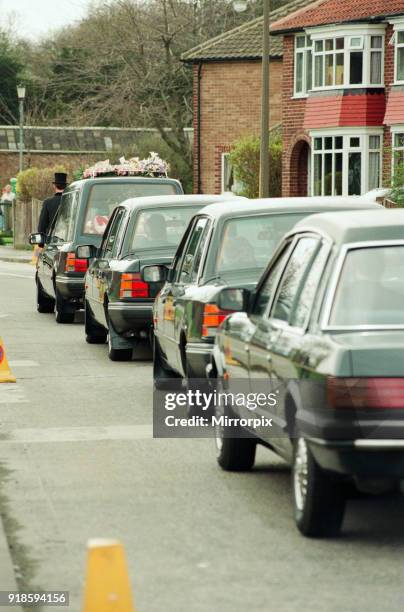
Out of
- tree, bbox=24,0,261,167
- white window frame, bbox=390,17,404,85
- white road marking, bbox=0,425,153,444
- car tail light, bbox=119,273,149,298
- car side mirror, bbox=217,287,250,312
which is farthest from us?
tree, bbox=24,0,261,167

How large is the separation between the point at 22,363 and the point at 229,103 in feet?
130

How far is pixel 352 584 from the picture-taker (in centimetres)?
621

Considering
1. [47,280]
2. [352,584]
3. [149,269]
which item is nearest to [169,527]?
[352,584]

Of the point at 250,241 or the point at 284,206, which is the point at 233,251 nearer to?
the point at 250,241

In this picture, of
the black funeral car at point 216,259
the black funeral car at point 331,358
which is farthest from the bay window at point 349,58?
the black funeral car at point 331,358

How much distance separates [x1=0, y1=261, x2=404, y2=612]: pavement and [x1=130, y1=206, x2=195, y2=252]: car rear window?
3287 millimetres

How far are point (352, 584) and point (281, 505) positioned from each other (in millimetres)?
1723

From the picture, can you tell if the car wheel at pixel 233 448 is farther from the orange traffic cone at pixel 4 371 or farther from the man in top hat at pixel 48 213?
the man in top hat at pixel 48 213

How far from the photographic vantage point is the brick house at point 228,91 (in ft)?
173

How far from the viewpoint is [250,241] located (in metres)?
11.2

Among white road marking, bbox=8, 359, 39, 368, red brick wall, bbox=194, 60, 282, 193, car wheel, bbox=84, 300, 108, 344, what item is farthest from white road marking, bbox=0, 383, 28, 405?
red brick wall, bbox=194, 60, 282, 193

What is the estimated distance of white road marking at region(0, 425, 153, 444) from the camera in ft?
33.4

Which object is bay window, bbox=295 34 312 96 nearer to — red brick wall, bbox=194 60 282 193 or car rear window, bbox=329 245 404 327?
red brick wall, bbox=194 60 282 193

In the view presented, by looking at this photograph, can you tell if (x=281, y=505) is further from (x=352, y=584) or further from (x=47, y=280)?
(x=47, y=280)
